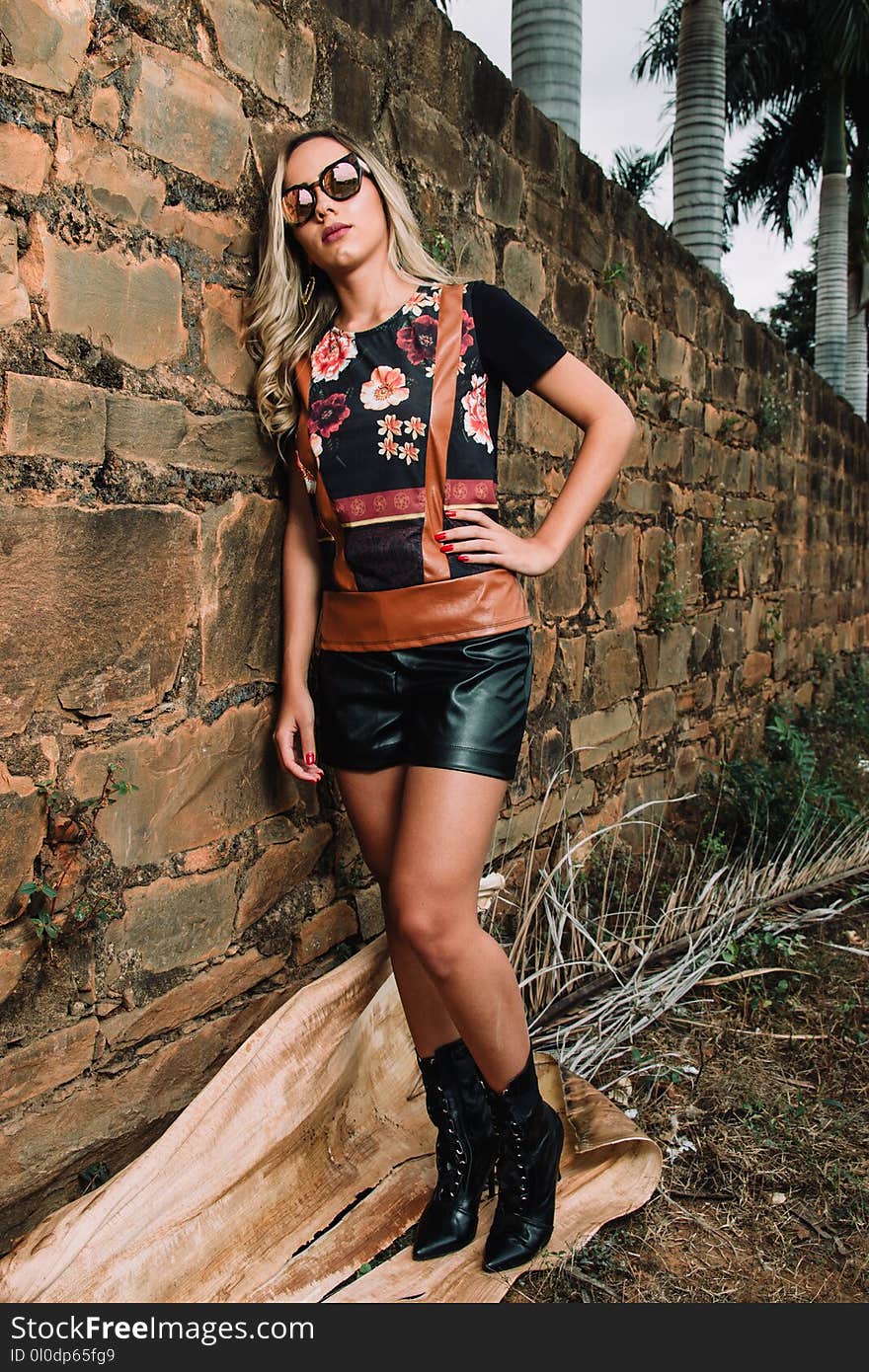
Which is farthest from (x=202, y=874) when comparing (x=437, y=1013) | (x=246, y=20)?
(x=246, y=20)

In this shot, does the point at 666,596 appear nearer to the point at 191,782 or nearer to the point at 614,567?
the point at 614,567

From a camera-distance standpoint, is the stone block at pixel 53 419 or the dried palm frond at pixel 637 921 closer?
the stone block at pixel 53 419

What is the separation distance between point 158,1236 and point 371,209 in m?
1.94

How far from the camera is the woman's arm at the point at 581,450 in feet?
6.92

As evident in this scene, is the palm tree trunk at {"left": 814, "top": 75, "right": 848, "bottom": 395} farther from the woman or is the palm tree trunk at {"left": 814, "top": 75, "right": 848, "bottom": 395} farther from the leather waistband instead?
the leather waistband

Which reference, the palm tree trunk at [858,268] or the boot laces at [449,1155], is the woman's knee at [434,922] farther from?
the palm tree trunk at [858,268]

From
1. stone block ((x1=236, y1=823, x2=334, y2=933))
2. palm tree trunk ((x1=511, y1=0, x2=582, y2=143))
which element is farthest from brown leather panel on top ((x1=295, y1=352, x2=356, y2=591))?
palm tree trunk ((x1=511, y1=0, x2=582, y2=143))

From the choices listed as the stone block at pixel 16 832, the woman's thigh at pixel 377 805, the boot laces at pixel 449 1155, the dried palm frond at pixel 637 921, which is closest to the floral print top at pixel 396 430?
the woman's thigh at pixel 377 805

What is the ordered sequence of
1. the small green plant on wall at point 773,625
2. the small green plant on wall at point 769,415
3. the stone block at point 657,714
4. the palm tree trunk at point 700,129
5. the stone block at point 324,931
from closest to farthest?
the stone block at point 324,931
the stone block at point 657,714
the small green plant on wall at point 769,415
the small green plant on wall at point 773,625
the palm tree trunk at point 700,129

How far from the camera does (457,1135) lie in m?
2.08

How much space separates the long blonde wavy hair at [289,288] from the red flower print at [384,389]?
0.70 ft

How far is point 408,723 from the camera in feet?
6.73

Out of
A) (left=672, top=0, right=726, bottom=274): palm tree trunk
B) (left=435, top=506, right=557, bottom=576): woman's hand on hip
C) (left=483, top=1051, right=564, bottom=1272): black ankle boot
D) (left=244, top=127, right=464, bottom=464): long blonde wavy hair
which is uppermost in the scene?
(left=672, top=0, right=726, bottom=274): palm tree trunk

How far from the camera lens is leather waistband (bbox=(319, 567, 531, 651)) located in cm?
200
